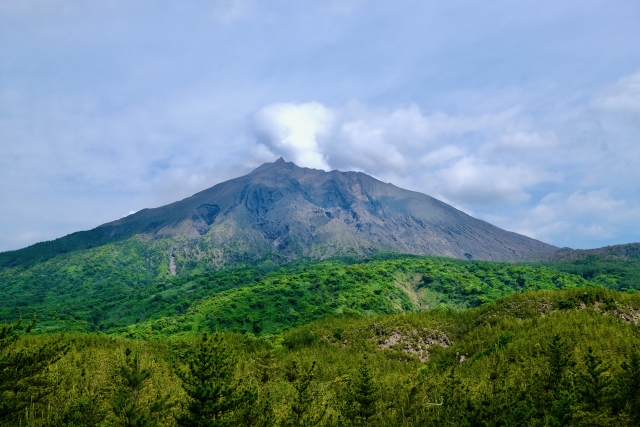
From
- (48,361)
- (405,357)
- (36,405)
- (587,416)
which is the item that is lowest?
(405,357)

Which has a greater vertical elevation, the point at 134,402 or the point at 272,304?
the point at 134,402

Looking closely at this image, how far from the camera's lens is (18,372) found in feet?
108

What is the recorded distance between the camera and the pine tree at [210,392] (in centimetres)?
3844

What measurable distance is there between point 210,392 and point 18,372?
53.9 feet

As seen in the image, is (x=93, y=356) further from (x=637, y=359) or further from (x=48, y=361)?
(x=637, y=359)

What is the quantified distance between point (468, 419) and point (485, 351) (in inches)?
1965

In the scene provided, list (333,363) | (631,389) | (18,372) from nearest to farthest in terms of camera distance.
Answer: (18,372)
(631,389)
(333,363)

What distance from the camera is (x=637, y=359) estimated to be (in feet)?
126

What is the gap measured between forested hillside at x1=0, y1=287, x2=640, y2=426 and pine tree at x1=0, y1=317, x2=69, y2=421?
11cm

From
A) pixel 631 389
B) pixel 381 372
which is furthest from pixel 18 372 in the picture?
pixel 381 372

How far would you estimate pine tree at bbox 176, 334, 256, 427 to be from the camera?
38438 mm

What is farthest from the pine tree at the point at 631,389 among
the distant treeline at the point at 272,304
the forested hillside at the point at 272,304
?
the forested hillside at the point at 272,304

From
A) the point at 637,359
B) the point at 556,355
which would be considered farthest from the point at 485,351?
the point at 637,359

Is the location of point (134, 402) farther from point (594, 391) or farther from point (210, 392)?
point (594, 391)
